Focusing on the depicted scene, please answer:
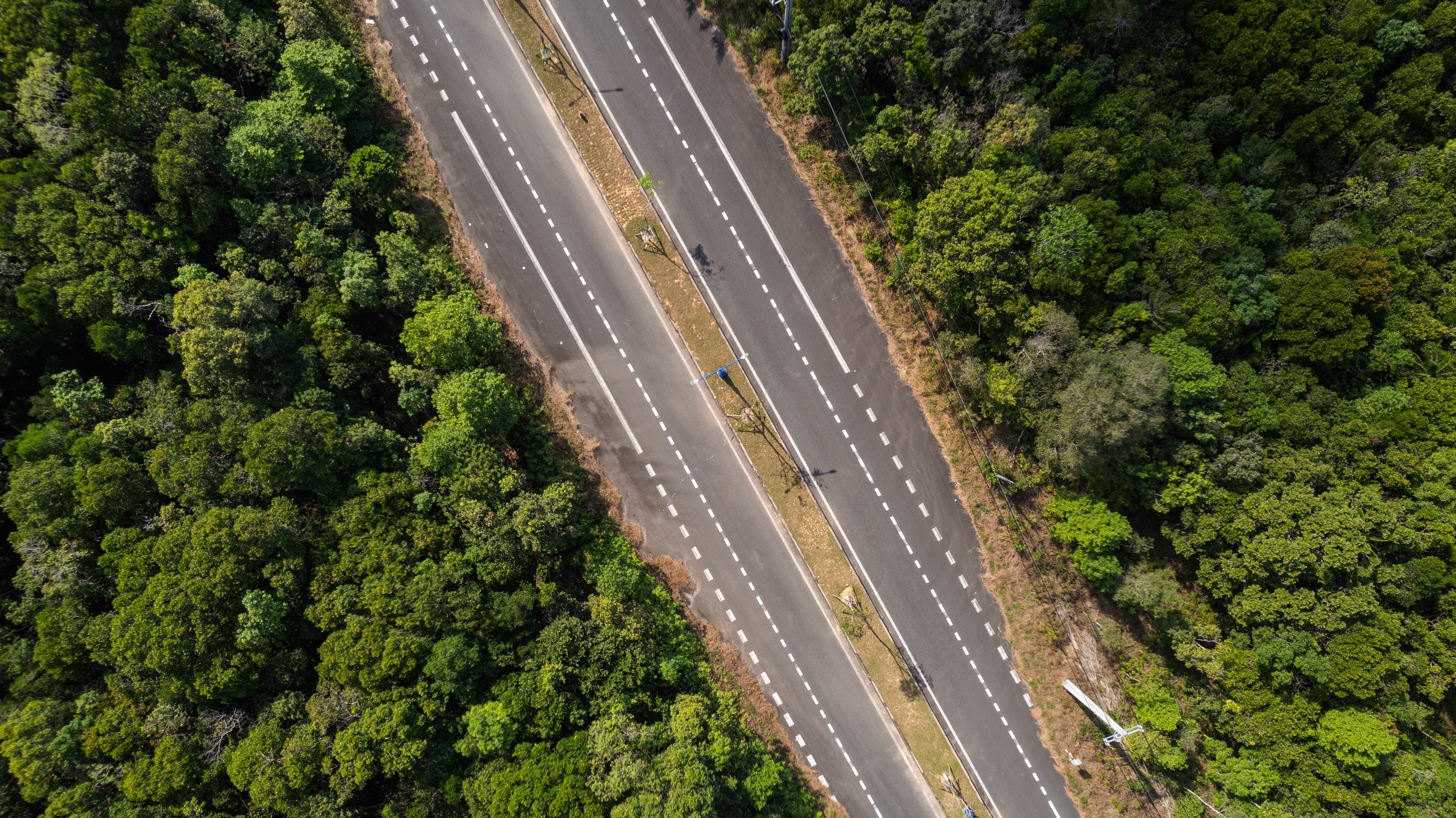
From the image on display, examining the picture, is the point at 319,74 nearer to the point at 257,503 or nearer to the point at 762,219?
the point at 257,503

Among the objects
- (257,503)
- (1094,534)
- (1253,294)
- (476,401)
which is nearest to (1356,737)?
(1094,534)

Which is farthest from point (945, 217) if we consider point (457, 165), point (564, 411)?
point (457, 165)

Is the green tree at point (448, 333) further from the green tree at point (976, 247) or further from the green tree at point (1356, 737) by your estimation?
the green tree at point (1356, 737)

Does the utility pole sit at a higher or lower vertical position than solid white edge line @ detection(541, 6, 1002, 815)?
higher

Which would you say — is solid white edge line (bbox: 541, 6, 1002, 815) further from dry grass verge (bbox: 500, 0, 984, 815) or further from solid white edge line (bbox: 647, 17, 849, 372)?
dry grass verge (bbox: 500, 0, 984, 815)

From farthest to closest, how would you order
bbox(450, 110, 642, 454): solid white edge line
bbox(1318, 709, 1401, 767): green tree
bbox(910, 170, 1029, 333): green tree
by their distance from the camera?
bbox(450, 110, 642, 454): solid white edge line → bbox(910, 170, 1029, 333): green tree → bbox(1318, 709, 1401, 767): green tree

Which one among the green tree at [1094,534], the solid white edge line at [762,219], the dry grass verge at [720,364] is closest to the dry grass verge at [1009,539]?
the green tree at [1094,534]

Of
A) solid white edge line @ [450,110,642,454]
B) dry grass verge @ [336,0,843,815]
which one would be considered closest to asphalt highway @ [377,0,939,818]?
solid white edge line @ [450,110,642,454]
